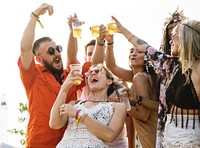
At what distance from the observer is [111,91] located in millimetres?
4695

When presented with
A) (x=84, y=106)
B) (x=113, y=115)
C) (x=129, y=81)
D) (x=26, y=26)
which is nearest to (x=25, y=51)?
(x=26, y=26)

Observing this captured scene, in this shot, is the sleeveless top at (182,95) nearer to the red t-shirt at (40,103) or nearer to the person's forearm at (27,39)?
the red t-shirt at (40,103)

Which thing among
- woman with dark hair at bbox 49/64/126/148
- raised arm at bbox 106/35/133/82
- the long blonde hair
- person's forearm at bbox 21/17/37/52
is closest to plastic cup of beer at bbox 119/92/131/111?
woman with dark hair at bbox 49/64/126/148

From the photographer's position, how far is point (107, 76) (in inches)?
179

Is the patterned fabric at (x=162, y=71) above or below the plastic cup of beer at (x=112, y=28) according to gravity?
below

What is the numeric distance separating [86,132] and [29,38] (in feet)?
3.71

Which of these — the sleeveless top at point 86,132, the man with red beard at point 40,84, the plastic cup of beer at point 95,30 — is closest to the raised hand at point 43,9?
the man with red beard at point 40,84

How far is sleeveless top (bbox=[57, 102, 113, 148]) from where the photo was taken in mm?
4059

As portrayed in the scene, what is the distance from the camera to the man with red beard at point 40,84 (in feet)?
14.7

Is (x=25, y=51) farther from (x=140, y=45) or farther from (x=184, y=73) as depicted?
(x=184, y=73)

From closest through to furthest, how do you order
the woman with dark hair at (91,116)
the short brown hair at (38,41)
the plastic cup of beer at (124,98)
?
the woman with dark hair at (91,116)
the plastic cup of beer at (124,98)
the short brown hair at (38,41)

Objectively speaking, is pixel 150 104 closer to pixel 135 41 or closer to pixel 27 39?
pixel 135 41

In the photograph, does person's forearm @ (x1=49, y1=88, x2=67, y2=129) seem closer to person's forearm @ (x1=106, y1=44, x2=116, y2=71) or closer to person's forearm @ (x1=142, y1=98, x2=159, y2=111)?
person's forearm @ (x1=142, y1=98, x2=159, y2=111)

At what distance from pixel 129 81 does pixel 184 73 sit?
161 cm
